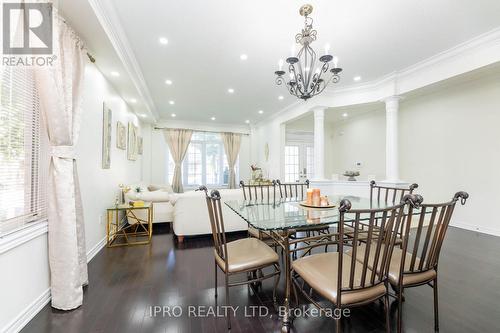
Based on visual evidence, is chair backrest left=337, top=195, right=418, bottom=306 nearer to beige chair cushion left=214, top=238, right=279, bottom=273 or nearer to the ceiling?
beige chair cushion left=214, top=238, right=279, bottom=273

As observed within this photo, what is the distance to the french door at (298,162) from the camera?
7113 millimetres

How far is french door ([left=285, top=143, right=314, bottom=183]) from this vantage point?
280 inches

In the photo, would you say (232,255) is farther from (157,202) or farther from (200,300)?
(157,202)

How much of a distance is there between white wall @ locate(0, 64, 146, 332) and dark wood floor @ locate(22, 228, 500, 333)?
7.0 inches

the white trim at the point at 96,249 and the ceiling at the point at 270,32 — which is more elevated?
the ceiling at the point at 270,32

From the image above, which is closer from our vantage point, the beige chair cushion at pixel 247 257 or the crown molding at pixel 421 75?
the beige chair cushion at pixel 247 257

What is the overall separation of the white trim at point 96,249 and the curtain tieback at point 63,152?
1413mm

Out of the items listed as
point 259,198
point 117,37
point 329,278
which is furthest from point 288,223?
point 117,37

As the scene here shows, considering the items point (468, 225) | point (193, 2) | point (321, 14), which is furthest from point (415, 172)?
point (193, 2)

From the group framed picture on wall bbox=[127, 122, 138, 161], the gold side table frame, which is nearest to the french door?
framed picture on wall bbox=[127, 122, 138, 161]

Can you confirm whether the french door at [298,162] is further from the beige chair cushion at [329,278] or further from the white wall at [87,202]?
the beige chair cushion at [329,278]

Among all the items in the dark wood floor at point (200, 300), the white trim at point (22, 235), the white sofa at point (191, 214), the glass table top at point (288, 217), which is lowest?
the dark wood floor at point (200, 300)

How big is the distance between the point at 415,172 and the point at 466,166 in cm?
88

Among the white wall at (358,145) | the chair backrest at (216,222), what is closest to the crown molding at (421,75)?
the white wall at (358,145)
